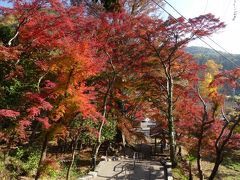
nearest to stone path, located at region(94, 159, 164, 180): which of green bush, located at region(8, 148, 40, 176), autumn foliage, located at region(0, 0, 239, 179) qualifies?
autumn foliage, located at region(0, 0, 239, 179)

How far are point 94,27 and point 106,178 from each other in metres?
8.13

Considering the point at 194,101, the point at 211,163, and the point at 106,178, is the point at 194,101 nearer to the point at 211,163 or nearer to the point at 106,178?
the point at 211,163

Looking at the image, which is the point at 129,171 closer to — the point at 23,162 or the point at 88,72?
the point at 23,162

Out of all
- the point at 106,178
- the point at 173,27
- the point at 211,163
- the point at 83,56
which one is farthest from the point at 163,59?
the point at 211,163

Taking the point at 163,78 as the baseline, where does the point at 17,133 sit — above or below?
below

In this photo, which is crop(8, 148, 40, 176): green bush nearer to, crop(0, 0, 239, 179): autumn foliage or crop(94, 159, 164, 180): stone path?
crop(0, 0, 239, 179): autumn foliage

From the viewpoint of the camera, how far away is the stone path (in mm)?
14315

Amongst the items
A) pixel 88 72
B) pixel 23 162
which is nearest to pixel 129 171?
pixel 23 162

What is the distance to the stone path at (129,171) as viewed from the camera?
14315mm

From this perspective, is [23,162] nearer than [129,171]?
Yes

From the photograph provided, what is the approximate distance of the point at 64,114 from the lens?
1363 cm

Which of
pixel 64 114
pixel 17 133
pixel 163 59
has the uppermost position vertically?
pixel 163 59

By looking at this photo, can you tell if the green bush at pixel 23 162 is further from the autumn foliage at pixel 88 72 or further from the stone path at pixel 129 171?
the stone path at pixel 129 171

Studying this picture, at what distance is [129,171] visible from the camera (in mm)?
15344
